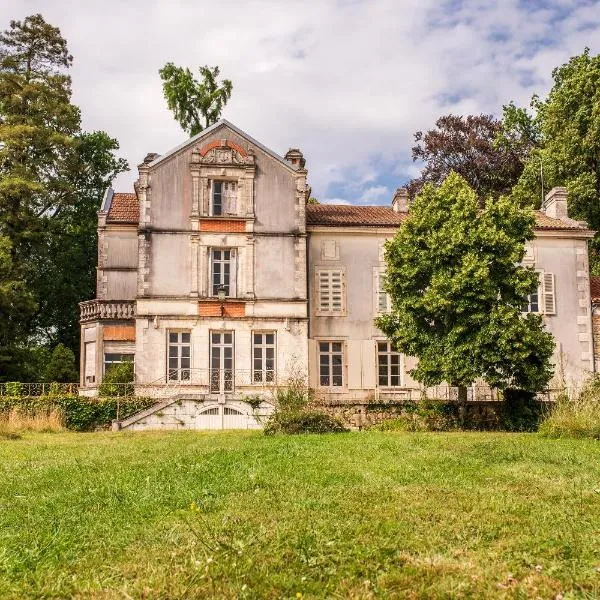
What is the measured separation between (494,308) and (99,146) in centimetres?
2716

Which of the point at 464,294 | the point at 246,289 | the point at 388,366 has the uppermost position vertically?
the point at 246,289

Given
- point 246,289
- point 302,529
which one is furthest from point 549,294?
point 302,529

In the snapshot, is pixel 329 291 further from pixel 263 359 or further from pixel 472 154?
pixel 472 154

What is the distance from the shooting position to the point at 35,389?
26375mm

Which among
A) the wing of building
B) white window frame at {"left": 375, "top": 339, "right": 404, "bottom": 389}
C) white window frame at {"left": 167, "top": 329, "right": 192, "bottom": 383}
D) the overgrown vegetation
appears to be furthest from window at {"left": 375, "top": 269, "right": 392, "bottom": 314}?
the overgrown vegetation

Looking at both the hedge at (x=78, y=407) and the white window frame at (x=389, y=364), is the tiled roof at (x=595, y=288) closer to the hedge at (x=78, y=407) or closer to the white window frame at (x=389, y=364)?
the white window frame at (x=389, y=364)

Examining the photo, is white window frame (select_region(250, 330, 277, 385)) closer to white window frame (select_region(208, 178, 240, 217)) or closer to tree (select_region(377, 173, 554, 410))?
white window frame (select_region(208, 178, 240, 217))

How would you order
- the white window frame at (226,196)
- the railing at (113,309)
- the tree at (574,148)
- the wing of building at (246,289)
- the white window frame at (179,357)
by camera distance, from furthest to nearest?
1. the tree at (574,148)
2. the white window frame at (226,196)
3. the railing at (113,309)
4. the wing of building at (246,289)
5. the white window frame at (179,357)

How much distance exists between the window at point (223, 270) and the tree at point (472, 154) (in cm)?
1540

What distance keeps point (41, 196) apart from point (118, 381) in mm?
13786

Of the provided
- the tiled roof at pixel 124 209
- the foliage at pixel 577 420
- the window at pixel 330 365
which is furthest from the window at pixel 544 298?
the tiled roof at pixel 124 209

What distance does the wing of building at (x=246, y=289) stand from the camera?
93.5 feet

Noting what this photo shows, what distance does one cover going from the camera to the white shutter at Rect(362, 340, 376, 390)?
97.9 ft

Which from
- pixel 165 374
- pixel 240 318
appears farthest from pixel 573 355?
pixel 165 374
